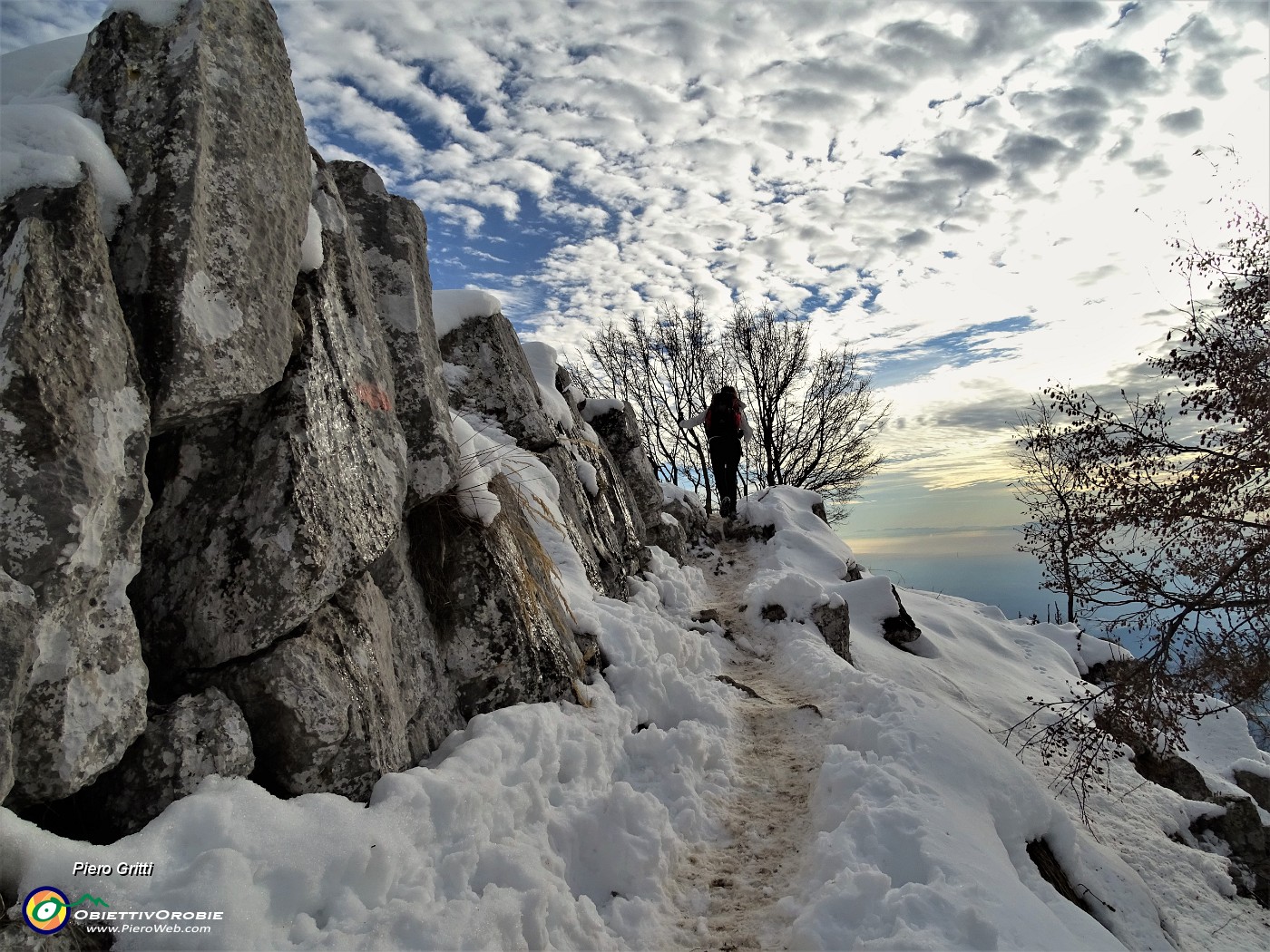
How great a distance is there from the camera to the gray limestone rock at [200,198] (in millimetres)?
2699

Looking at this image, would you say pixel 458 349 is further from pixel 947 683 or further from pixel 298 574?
pixel 947 683

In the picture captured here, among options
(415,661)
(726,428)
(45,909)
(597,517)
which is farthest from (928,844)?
(726,428)

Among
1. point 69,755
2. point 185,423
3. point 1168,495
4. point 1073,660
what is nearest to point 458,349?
point 185,423

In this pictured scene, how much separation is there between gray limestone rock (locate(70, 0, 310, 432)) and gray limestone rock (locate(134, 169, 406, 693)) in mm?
249

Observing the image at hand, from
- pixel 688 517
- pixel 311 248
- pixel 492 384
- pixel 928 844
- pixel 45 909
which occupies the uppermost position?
pixel 311 248

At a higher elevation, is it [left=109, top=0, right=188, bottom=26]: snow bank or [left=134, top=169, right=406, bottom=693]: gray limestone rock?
[left=109, top=0, right=188, bottom=26]: snow bank

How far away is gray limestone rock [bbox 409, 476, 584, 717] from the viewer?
14.1 ft

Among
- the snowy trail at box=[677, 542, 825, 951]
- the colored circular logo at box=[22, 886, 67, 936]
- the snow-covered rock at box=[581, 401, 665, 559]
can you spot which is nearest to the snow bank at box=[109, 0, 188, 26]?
the colored circular logo at box=[22, 886, 67, 936]

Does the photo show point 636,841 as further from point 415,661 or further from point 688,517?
point 688,517

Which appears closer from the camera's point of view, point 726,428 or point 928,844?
point 928,844

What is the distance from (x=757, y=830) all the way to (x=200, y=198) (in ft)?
16.2

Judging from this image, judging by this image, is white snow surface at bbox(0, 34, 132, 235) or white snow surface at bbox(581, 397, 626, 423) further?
white snow surface at bbox(581, 397, 626, 423)

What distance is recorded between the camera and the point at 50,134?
2510 millimetres

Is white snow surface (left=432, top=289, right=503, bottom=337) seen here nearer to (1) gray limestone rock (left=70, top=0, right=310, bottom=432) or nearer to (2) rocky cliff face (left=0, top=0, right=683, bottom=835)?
(2) rocky cliff face (left=0, top=0, right=683, bottom=835)
